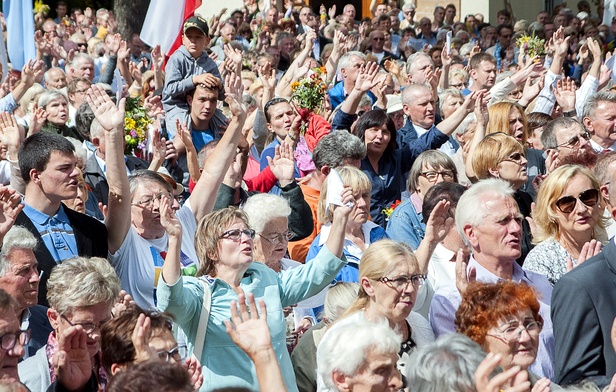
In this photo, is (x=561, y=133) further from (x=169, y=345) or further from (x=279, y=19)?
(x=279, y=19)

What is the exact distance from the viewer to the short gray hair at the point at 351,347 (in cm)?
403

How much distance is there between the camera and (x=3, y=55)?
1065 cm

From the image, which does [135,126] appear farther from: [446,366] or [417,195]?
[446,366]

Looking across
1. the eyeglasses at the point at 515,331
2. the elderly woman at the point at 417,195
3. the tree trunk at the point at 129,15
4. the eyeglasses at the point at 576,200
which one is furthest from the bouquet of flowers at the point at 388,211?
the tree trunk at the point at 129,15

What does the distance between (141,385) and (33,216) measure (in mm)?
2716

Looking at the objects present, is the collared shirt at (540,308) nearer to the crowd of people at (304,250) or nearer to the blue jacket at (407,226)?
the crowd of people at (304,250)

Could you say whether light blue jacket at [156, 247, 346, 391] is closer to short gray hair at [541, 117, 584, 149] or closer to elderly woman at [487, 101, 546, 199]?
short gray hair at [541, 117, 584, 149]

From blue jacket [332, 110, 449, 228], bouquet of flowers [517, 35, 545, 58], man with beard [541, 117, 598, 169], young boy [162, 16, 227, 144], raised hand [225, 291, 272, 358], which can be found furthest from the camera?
bouquet of flowers [517, 35, 545, 58]

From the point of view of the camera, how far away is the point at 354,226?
21.6ft

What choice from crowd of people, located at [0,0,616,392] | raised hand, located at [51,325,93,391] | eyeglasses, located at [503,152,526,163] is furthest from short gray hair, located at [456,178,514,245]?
raised hand, located at [51,325,93,391]

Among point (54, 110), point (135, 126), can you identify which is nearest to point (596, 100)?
point (135, 126)

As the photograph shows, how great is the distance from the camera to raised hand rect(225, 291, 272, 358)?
4.14m

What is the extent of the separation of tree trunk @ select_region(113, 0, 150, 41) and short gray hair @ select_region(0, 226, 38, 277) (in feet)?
49.8

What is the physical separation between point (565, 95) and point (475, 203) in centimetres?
524
